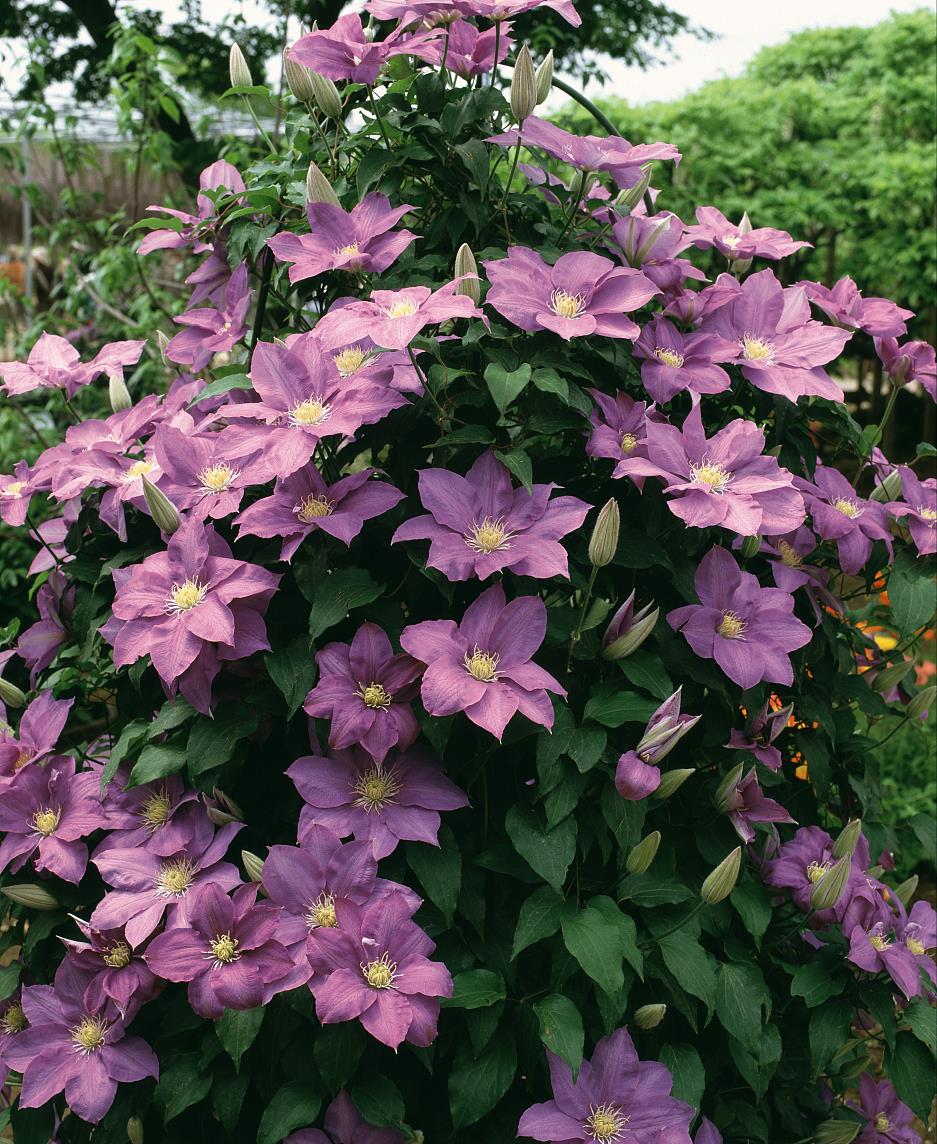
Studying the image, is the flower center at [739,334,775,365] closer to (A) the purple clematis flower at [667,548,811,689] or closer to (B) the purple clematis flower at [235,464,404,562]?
(A) the purple clematis flower at [667,548,811,689]

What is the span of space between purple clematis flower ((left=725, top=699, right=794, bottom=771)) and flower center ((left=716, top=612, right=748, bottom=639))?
0.11m

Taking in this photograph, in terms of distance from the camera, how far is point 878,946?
48.9 inches

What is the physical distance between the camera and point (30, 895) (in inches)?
46.3

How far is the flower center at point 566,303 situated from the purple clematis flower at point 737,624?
0.27 metres

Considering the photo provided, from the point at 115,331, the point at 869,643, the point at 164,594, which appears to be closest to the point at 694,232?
the point at 869,643

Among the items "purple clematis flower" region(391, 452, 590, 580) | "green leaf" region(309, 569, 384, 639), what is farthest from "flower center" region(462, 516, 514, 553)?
"green leaf" region(309, 569, 384, 639)

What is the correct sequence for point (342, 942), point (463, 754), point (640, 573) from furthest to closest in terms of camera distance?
1. point (640, 573)
2. point (463, 754)
3. point (342, 942)

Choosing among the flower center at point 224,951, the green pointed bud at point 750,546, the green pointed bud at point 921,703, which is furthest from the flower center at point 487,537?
the green pointed bud at point 921,703

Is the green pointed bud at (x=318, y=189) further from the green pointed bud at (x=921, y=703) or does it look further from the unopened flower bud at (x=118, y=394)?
the green pointed bud at (x=921, y=703)

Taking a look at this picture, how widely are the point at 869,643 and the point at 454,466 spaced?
0.75 metres

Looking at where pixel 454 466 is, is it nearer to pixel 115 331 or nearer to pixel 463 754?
pixel 463 754

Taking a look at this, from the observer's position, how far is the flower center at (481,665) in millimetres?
979

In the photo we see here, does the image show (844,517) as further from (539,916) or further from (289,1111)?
(289,1111)

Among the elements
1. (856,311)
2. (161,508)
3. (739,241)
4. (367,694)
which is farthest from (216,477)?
(856,311)
